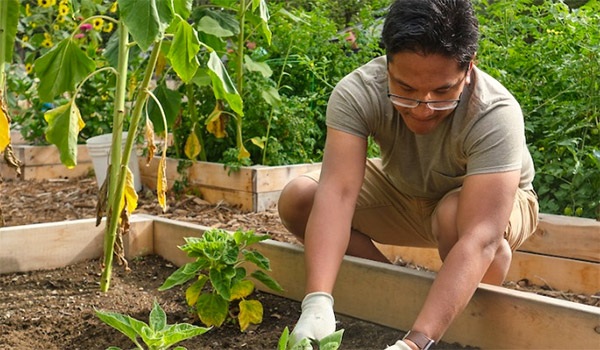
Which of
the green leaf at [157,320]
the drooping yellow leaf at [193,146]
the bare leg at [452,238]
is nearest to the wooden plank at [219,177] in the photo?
the drooping yellow leaf at [193,146]

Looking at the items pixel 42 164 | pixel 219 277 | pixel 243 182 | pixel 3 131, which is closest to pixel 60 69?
pixel 3 131

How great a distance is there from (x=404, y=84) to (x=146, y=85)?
3.19 feet

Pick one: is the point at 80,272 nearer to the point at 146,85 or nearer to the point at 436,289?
the point at 146,85

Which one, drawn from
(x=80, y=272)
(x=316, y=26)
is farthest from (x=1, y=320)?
(x=316, y=26)

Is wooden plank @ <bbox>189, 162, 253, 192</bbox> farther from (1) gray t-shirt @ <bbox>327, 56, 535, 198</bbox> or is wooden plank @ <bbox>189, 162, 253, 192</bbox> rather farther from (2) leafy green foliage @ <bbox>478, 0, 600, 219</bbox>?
(1) gray t-shirt @ <bbox>327, 56, 535, 198</bbox>

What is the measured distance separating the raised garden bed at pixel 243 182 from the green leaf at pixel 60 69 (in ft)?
5.33

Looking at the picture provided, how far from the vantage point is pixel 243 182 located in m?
4.26

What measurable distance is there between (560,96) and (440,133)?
1541 millimetres

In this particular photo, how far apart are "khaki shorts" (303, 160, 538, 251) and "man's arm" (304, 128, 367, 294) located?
38cm

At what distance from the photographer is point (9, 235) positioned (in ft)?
9.77

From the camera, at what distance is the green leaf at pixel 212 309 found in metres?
2.41

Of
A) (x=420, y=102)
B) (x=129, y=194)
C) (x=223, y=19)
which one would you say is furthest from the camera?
(x=223, y=19)

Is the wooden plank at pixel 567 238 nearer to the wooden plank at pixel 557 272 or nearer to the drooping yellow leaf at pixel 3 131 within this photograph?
the wooden plank at pixel 557 272

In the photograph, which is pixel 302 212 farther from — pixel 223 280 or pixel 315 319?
pixel 315 319
